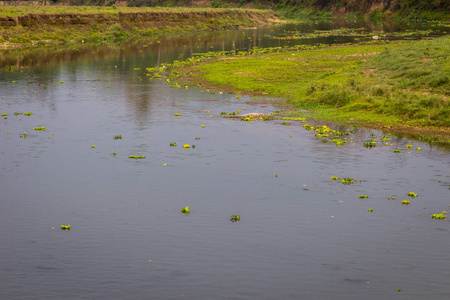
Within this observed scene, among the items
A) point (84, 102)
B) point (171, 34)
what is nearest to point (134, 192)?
point (84, 102)

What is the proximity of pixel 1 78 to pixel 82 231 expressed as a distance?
43.6m

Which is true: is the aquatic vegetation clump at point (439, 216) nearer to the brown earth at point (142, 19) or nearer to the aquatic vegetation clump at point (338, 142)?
the aquatic vegetation clump at point (338, 142)

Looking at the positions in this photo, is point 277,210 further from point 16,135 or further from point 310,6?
point 310,6

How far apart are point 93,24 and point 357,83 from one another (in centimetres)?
7607

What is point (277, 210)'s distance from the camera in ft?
79.6

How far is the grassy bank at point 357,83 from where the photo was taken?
133 feet

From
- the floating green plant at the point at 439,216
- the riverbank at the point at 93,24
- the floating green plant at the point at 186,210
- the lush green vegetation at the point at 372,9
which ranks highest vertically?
the lush green vegetation at the point at 372,9

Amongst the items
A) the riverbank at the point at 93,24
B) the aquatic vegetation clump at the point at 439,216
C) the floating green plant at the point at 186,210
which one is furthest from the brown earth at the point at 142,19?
the aquatic vegetation clump at the point at 439,216

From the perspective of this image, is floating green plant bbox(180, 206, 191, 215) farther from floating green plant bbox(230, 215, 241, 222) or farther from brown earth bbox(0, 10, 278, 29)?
brown earth bbox(0, 10, 278, 29)

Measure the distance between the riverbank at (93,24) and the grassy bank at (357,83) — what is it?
36.5 metres

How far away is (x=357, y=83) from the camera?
163 feet

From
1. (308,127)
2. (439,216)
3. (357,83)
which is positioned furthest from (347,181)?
(357,83)

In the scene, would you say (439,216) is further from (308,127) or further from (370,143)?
(308,127)

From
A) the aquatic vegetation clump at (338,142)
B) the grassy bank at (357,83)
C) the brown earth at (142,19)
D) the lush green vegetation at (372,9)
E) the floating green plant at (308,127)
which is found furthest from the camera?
the lush green vegetation at (372,9)
